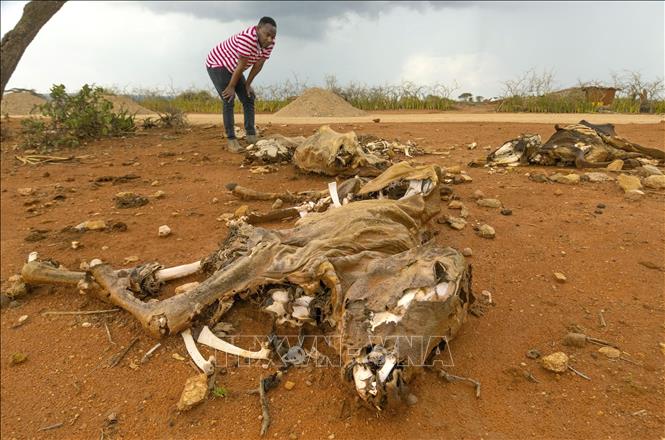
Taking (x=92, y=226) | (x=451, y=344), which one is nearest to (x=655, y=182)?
(x=451, y=344)

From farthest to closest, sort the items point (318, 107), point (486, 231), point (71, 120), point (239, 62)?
point (318, 107)
point (71, 120)
point (239, 62)
point (486, 231)

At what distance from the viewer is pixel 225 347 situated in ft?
6.75

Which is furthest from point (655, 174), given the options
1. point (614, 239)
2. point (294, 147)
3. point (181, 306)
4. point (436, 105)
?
point (436, 105)

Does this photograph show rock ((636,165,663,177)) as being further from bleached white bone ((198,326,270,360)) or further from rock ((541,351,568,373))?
bleached white bone ((198,326,270,360))

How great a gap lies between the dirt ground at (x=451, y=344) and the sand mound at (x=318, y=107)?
7459 millimetres

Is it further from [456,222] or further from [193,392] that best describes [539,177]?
[193,392]

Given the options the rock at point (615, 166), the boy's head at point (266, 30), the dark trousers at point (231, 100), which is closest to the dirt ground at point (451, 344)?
the rock at point (615, 166)

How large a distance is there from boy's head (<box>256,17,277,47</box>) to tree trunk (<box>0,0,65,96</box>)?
7.38ft

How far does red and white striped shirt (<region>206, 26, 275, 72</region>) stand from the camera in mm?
5148

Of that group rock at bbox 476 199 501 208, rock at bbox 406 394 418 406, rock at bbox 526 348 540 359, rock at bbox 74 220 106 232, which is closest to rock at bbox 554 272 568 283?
rock at bbox 526 348 540 359

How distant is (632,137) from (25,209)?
7.11 meters

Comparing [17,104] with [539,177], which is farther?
[17,104]

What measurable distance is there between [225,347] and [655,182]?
3739 millimetres

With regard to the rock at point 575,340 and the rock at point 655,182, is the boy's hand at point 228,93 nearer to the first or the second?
the rock at point 655,182
